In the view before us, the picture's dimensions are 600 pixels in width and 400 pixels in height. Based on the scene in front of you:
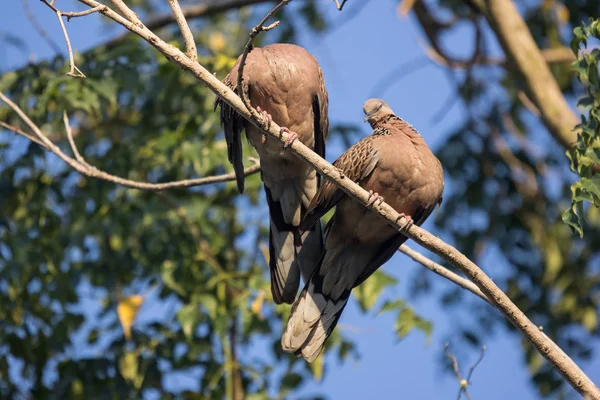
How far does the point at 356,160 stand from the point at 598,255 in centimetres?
398

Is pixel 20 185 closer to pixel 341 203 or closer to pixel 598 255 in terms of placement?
pixel 341 203

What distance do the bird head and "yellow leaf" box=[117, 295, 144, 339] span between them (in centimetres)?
188

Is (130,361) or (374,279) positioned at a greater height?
(374,279)

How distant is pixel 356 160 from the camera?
4.01m

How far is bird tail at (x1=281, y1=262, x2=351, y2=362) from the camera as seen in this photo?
3984 millimetres

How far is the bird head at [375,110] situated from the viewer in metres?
4.41

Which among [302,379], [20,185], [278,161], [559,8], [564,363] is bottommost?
[564,363]

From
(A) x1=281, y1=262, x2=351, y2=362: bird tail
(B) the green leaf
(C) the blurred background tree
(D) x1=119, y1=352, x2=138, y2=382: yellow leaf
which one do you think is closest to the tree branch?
(C) the blurred background tree

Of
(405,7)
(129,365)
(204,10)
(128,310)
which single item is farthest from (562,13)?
(129,365)

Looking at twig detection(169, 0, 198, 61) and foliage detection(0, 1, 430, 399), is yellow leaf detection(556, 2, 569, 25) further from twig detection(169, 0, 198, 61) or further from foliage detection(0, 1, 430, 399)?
twig detection(169, 0, 198, 61)

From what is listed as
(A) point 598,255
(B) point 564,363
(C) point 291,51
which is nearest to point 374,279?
(C) point 291,51

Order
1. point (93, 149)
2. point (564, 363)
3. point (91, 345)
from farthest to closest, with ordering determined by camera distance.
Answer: point (93, 149) → point (91, 345) → point (564, 363)

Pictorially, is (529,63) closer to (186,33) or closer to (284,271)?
(284,271)

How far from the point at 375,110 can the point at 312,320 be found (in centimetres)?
118
